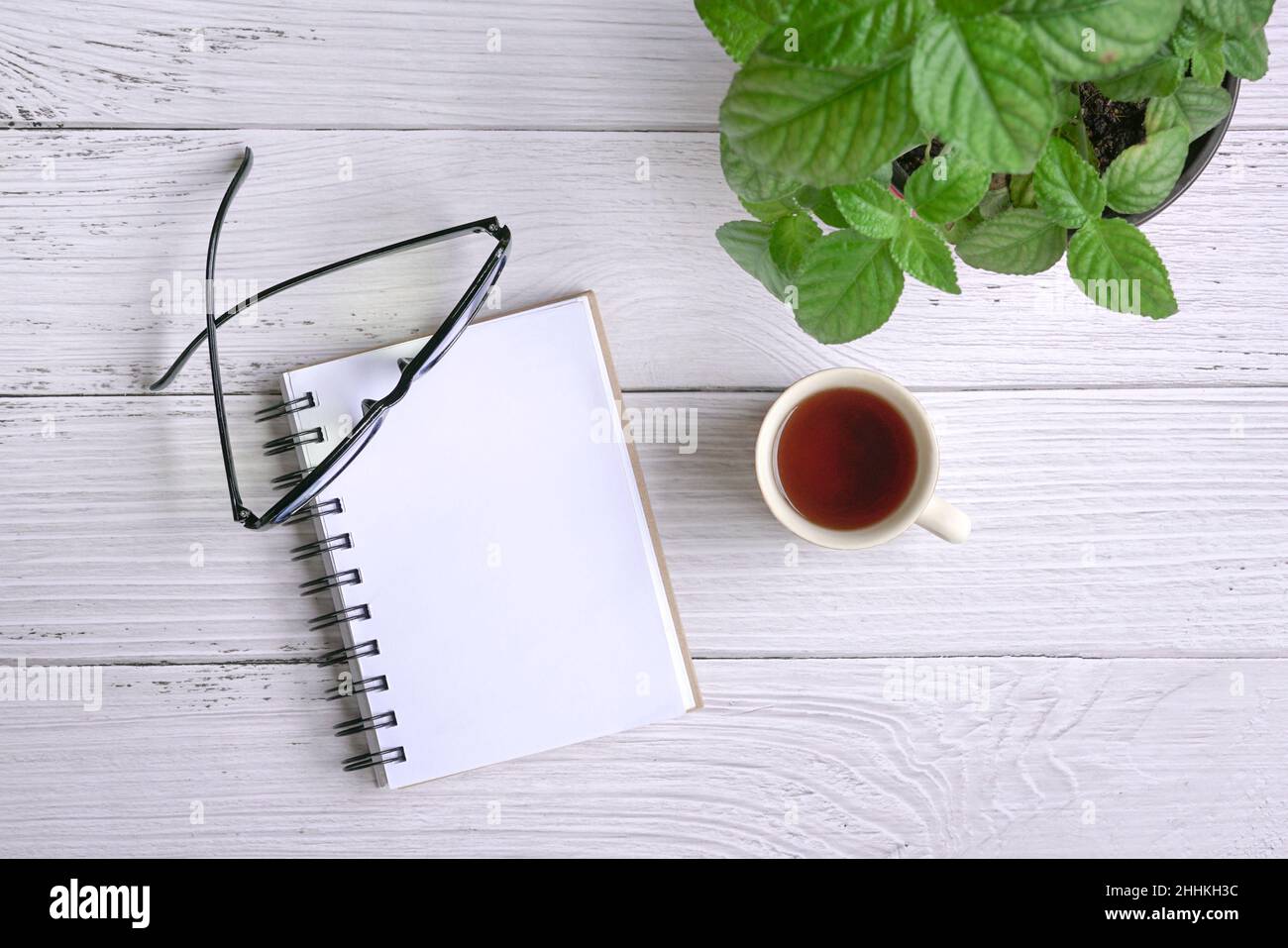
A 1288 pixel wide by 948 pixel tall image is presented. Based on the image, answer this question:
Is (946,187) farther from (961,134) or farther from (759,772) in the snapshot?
→ (759,772)

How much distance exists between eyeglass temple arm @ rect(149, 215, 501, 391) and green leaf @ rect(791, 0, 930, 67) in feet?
1.11

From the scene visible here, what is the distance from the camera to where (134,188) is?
748mm

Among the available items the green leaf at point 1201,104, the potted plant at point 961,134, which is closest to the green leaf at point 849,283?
the potted plant at point 961,134

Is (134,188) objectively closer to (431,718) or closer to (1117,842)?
(431,718)

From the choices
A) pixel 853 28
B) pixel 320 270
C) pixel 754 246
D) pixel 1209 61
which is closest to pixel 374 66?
pixel 320 270

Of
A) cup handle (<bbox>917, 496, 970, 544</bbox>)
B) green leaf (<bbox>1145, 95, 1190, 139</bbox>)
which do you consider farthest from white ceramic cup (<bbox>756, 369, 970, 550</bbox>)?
green leaf (<bbox>1145, 95, 1190, 139</bbox>)

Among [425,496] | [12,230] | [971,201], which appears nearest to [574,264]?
[425,496]

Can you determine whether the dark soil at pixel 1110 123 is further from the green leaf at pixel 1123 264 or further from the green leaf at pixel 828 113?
the green leaf at pixel 828 113

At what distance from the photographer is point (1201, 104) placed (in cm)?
58

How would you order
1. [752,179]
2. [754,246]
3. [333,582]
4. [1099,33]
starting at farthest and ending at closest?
[333,582]
[754,246]
[752,179]
[1099,33]

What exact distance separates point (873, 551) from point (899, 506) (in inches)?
2.5

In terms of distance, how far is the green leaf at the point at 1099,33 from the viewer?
0.41 meters

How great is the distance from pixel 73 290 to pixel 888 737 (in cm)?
72

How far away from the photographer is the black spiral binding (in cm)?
73
